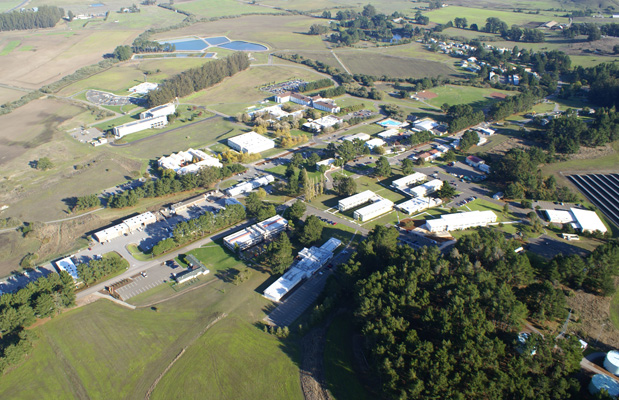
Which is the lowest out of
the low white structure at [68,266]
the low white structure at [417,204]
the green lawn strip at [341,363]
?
the green lawn strip at [341,363]

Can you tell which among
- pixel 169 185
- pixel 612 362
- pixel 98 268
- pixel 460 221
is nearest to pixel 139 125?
pixel 169 185

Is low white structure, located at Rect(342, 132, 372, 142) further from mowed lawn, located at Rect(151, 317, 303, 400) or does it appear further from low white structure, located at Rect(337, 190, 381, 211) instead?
mowed lawn, located at Rect(151, 317, 303, 400)

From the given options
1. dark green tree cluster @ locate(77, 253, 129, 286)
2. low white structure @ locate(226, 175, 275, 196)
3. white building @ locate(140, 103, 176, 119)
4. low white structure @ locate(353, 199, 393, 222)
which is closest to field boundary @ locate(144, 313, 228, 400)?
dark green tree cluster @ locate(77, 253, 129, 286)

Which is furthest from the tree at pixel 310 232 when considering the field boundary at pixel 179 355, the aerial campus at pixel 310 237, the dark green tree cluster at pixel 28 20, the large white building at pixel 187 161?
the dark green tree cluster at pixel 28 20

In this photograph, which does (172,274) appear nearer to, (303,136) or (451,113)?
(303,136)

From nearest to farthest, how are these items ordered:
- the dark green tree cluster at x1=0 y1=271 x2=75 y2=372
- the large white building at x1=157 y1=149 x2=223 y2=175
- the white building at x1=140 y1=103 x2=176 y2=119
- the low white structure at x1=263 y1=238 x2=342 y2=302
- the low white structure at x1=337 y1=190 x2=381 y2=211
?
the dark green tree cluster at x1=0 y1=271 x2=75 y2=372 → the low white structure at x1=263 y1=238 x2=342 y2=302 → the low white structure at x1=337 y1=190 x2=381 y2=211 → the large white building at x1=157 y1=149 x2=223 y2=175 → the white building at x1=140 y1=103 x2=176 y2=119

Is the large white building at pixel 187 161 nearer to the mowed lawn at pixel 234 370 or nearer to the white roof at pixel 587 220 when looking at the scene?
the mowed lawn at pixel 234 370
